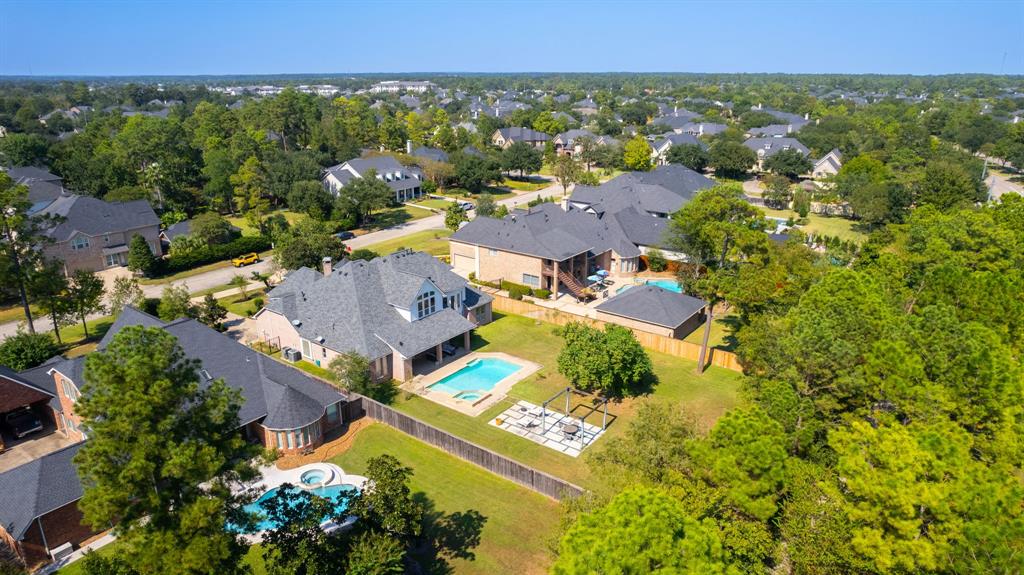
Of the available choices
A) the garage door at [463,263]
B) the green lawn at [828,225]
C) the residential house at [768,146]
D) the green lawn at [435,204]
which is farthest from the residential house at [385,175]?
the residential house at [768,146]

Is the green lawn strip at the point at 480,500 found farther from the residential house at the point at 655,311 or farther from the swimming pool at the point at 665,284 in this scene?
the swimming pool at the point at 665,284

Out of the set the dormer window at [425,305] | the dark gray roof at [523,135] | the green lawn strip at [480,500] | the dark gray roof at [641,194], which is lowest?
the green lawn strip at [480,500]

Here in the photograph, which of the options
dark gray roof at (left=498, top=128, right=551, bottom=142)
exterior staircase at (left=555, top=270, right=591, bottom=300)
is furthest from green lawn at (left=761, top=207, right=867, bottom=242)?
dark gray roof at (left=498, top=128, right=551, bottom=142)

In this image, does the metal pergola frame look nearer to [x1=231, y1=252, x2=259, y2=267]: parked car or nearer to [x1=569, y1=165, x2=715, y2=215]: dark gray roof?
[x1=569, y1=165, x2=715, y2=215]: dark gray roof

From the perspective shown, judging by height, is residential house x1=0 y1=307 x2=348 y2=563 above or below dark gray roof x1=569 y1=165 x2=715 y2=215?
below

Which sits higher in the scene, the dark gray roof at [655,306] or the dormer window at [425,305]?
the dormer window at [425,305]

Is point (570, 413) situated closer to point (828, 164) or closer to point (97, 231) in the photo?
point (97, 231)
